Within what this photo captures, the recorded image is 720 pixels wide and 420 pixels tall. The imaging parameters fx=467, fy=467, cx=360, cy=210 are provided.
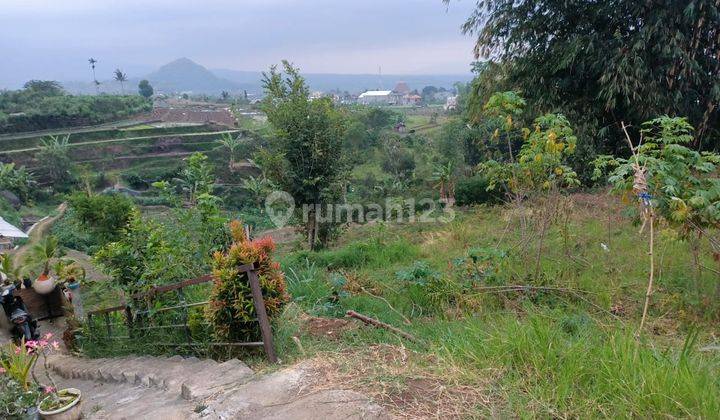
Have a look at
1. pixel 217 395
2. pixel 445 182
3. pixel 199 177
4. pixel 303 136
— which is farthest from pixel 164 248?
pixel 445 182

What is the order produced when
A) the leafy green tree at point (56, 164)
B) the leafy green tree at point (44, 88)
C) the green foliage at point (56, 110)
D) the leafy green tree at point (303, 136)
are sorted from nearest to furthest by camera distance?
the leafy green tree at point (303, 136), the leafy green tree at point (56, 164), the green foliage at point (56, 110), the leafy green tree at point (44, 88)

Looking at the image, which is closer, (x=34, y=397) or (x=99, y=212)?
(x=34, y=397)

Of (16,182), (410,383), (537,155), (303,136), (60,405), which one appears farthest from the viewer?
(16,182)

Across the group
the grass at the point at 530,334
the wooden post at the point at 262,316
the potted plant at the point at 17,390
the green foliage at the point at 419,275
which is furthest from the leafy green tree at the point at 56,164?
the wooden post at the point at 262,316

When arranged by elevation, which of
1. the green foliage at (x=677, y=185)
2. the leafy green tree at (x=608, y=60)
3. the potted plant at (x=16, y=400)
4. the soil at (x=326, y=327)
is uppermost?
the leafy green tree at (x=608, y=60)

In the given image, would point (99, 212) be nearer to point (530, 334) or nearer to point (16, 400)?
point (16, 400)

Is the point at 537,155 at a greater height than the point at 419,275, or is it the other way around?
the point at 537,155

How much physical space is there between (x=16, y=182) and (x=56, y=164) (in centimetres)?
405

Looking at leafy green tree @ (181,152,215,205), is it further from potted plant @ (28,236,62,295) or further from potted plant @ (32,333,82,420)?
potted plant @ (28,236,62,295)

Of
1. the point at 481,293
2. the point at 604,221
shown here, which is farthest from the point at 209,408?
the point at 604,221

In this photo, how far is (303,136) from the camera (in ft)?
32.6

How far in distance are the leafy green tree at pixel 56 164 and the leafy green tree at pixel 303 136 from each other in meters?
33.6

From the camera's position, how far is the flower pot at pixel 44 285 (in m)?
7.50

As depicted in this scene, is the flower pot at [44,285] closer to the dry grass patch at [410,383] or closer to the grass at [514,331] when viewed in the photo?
the grass at [514,331]
